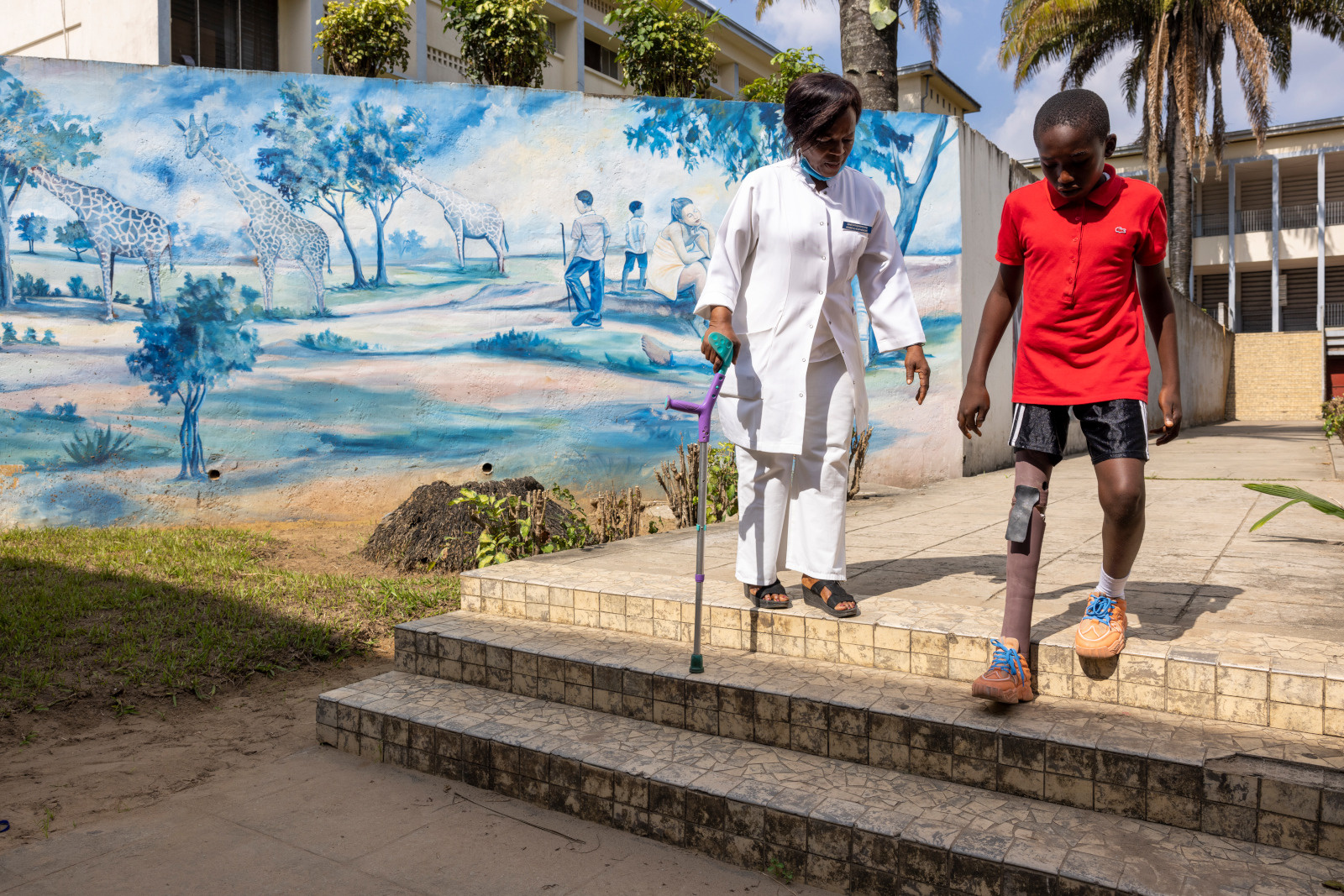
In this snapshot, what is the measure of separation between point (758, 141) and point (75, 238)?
5577 millimetres

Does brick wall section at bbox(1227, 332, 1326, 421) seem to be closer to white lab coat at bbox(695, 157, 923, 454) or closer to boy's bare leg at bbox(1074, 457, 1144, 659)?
white lab coat at bbox(695, 157, 923, 454)

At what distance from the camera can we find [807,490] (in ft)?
11.2

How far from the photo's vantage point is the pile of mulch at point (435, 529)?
6316 millimetres

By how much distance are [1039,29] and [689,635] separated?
2300 centimetres

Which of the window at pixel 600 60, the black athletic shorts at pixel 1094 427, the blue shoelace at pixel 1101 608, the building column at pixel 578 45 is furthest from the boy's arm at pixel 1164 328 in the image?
the window at pixel 600 60

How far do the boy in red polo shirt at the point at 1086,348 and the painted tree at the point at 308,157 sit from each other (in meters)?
6.11

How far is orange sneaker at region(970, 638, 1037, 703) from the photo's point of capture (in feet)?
8.46

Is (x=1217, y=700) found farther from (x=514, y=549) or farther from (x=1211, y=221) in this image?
(x=1211, y=221)

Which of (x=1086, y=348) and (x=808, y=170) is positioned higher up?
(x=808, y=170)

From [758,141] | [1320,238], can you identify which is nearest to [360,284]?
[758,141]

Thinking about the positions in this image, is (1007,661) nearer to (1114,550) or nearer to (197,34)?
(1114,550)

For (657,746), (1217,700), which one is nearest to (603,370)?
(657,746)

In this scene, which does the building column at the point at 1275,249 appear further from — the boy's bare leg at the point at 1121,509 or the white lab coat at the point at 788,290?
the boy's bare leg at the point at 1121,509

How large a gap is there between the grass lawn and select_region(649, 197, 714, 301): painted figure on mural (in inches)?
132
